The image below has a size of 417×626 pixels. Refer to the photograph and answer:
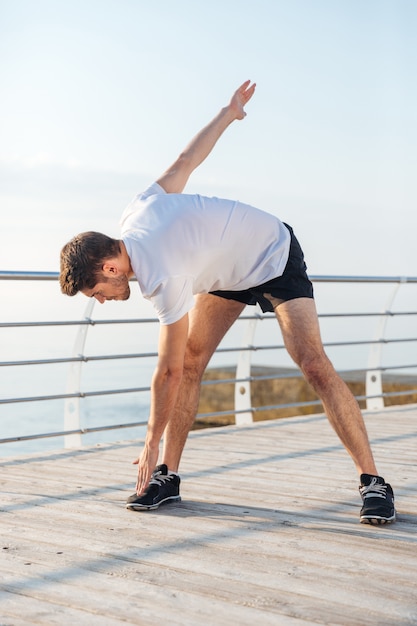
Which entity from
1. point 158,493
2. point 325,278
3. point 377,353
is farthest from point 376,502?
point 377,353

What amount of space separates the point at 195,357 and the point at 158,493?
1.74 ft

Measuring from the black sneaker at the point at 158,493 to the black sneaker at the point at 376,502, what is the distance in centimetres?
71

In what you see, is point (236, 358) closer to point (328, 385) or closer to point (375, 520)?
point (328, 385)

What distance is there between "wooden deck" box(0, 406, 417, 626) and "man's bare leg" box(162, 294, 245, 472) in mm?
223

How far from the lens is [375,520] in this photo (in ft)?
10.2

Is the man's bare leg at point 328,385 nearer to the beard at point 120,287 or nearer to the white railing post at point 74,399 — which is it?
the beard at point 120,287

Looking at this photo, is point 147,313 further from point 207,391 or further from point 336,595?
point 207,391

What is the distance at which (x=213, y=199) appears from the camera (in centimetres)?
324

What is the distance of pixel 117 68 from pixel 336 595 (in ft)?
28.1

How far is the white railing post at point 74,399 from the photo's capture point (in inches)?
201

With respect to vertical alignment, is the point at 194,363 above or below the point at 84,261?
below

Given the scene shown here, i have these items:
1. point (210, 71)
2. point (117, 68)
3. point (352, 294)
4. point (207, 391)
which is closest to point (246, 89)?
point (352, 294)

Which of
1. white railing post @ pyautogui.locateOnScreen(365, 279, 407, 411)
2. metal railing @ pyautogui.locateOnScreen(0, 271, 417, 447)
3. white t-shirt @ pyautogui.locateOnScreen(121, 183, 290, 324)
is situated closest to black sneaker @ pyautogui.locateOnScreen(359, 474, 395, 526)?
white t-shirt @ pyautogui.locateOnScreen(121, 183, 290, 324)

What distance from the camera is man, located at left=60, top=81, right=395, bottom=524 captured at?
295 cm
